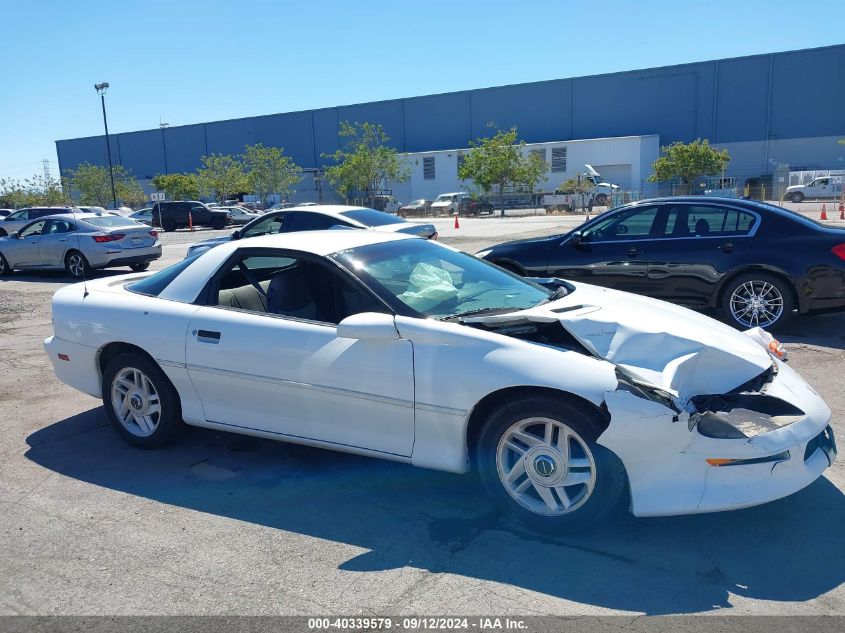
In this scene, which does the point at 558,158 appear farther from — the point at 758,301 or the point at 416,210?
the point at 758,301

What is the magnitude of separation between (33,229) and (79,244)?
1729 mm

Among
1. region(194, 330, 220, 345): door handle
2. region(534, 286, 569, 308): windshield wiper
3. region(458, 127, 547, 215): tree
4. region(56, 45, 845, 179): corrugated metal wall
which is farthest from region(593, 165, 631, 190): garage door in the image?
region(194, 330, 220, 345): door handle

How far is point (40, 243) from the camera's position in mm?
15047

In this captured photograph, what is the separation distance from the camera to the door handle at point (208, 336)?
4258 mm

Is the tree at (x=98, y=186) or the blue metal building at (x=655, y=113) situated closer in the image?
the blue metal building at (x=655, y=113)

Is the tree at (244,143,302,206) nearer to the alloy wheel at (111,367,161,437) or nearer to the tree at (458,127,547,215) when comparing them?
the tree at (458,127,547,215)

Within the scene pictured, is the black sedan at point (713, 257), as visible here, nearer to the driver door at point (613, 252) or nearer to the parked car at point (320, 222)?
the driver door at point (613, 252)

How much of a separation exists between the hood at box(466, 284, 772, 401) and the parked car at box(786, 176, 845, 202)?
4840cm

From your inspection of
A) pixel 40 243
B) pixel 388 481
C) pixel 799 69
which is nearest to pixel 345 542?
pixel 388 481

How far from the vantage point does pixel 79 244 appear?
47.8ft

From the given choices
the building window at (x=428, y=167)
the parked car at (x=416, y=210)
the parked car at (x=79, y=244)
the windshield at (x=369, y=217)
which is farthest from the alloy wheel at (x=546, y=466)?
the building window at (x=428, y=167)

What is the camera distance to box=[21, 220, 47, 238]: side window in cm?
1530

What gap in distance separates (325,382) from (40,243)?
1366 centimetres

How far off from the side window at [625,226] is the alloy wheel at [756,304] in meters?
1.20
